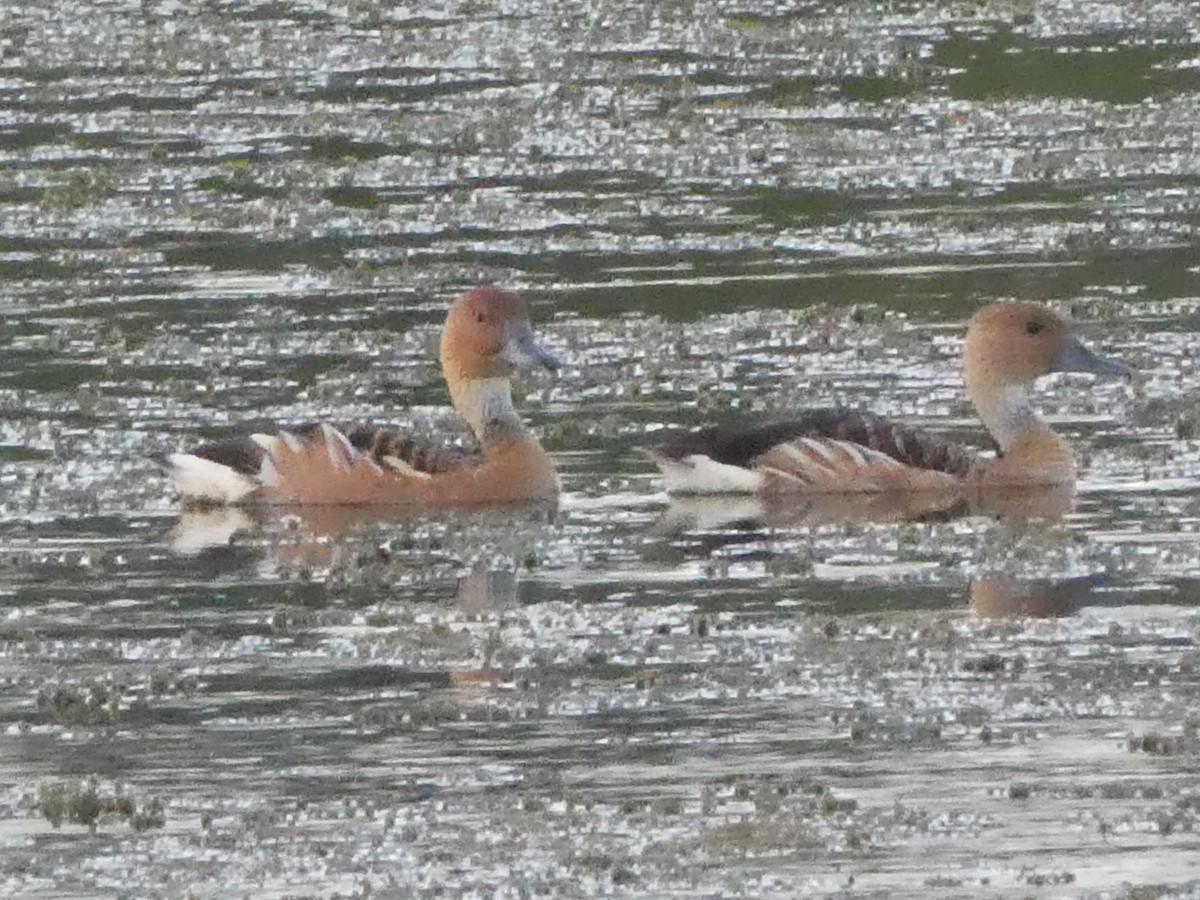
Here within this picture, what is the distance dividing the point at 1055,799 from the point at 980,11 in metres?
23.2

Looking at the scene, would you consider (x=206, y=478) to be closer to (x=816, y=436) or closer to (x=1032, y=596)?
(x=816, y=436)

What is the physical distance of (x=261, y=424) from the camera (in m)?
17.4

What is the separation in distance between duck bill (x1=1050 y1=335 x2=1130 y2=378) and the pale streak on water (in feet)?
0.98

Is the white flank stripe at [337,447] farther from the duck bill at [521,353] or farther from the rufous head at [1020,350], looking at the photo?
the rufous head at [1020,350]

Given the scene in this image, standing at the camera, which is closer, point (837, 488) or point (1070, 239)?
point (837, 488)

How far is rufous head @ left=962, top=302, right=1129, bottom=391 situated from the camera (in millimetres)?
16859

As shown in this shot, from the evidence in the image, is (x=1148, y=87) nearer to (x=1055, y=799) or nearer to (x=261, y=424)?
(x=261, y=424)

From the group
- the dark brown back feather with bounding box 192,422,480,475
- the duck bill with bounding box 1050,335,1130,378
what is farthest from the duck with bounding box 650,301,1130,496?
the dark brown back feather with bounding box 192,422,480,475

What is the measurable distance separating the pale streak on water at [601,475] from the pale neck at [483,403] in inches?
19.6

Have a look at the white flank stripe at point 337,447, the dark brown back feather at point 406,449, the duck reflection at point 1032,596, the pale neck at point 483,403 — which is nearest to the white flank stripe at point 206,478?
the white flank stripe at point 337,447

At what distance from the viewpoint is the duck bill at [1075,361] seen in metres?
17.0

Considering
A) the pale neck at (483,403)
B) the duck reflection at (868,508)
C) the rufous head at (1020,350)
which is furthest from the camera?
the rufous head at (1020,350)

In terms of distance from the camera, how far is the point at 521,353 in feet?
54.5

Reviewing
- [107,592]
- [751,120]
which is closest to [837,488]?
[107,592]
